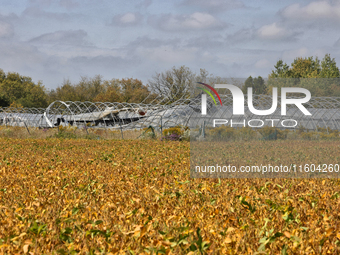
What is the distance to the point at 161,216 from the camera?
12.7ft

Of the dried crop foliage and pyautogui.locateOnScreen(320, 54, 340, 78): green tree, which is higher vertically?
pyautogui.locateOnScreen(320, 54, 340, 78): green tree

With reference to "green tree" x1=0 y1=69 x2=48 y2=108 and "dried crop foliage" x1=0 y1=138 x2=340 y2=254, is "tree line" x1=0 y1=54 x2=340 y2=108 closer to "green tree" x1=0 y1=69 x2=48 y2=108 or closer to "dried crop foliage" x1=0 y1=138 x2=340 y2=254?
"green tree" x1=0 y1=69 x2=48 y2=108

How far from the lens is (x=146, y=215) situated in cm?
393

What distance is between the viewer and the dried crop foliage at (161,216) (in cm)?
294

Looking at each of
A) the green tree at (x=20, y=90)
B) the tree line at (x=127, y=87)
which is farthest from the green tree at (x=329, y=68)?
the green tree at (x=20, y=90)

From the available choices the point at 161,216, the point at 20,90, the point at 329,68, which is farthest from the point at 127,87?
the point at 161,216

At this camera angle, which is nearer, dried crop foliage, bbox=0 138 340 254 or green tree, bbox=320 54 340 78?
dried crop foliage, bbox=0 138 340 254

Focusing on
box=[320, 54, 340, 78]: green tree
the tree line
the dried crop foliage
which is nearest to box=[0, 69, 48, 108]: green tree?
the tree line

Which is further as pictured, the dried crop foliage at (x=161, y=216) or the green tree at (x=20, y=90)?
the green tree at (x=20, y=90)

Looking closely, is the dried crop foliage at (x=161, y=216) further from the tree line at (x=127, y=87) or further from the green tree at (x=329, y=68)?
the green tree at (x=329, y=68)

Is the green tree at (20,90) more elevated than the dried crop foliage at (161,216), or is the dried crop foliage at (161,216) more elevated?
the green tree at (20,90)

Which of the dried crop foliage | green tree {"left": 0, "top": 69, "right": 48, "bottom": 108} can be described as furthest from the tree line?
the dried crop foliage

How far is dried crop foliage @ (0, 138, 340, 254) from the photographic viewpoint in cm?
294

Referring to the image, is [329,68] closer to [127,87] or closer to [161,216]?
[127,87]
